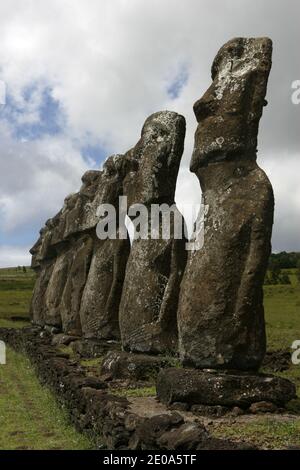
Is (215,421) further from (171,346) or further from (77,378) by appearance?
(171,346)

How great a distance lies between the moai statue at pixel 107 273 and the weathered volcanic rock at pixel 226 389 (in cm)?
613

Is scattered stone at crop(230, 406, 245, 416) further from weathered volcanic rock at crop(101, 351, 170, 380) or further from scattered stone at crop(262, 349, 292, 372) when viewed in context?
scattered stone at crop(262, 349, 292, 372)

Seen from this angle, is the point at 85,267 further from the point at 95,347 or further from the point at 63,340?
the point at 95,347

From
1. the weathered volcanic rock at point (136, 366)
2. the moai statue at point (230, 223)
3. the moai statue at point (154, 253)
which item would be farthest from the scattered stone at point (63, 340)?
the moai statue at point (230, 223)

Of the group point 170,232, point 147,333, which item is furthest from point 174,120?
point 147,333

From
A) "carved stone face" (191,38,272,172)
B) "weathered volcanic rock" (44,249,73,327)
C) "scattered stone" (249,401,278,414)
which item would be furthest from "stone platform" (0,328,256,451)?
"weathered volcanic rock" (44,249,73,327)

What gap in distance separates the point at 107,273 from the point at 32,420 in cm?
560

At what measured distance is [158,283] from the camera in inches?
426

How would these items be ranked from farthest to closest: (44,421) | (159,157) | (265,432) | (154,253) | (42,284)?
(42,284)
(159,157)
(154,253)
(44,421)
(265,432)

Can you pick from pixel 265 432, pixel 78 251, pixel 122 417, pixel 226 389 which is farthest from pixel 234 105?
pixel 78 251

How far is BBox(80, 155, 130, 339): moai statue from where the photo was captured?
1373 centimetres

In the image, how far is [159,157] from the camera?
37.7ft

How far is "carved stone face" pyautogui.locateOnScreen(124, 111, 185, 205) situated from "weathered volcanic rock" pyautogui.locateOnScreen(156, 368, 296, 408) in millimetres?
4526

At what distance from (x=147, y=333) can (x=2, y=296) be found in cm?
4378
